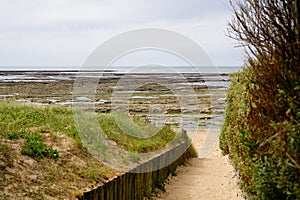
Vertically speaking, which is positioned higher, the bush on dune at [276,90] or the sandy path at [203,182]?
the bush on dune at [276,90]

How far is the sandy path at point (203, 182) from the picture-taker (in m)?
7.82

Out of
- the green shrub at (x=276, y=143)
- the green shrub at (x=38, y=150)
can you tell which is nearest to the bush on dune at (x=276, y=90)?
the green shrub at (x=276, y=143)

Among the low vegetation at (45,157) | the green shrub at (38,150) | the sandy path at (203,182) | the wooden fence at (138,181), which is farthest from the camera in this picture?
the sandy path at (203,182)

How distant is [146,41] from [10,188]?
6.91 metres

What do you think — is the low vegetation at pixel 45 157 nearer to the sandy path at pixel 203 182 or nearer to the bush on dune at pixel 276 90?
the sandy path at pixel 203 182

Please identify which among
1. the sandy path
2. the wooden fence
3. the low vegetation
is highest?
the low vegetation

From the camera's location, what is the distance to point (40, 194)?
4672 millimetres

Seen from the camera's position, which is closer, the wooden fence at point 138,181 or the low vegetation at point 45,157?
the low vegetation at point 45,157

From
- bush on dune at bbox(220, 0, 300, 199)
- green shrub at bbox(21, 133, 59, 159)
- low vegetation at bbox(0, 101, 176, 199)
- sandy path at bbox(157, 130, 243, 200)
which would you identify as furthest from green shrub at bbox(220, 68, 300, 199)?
sandy path at bbox(157, 130, 243, 200)

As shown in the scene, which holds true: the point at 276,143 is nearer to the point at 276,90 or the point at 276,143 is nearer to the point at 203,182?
the point at 276,90

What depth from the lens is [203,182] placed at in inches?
360

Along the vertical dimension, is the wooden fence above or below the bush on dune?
below

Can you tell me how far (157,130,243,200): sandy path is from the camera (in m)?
7.82

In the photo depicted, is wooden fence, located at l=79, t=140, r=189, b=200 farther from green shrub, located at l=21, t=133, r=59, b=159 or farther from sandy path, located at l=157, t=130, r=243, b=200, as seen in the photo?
green shrub, located at l=21, t=133, r=59, b=159
